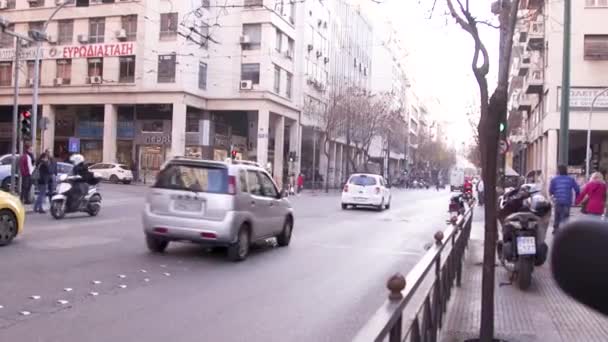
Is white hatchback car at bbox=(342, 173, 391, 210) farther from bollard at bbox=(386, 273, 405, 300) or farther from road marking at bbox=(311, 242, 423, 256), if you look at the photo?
bollard at bbox=(386, 273, 405, 300)

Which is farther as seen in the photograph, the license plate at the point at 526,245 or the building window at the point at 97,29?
the building window at the point at 97,29

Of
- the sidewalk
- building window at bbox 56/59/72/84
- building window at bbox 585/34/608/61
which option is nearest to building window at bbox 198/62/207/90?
building window at bbox 56/59/72/84

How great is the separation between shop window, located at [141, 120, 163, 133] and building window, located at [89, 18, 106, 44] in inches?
269

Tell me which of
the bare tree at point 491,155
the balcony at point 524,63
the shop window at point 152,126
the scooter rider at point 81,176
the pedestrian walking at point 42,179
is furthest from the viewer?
the shop window at point 152,126

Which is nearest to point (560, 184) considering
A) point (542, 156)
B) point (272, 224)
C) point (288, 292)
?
point (272, 224)

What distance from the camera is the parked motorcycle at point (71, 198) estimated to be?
52.6 ft

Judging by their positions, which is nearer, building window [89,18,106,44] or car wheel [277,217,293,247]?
car wheel [277,217,293,247]

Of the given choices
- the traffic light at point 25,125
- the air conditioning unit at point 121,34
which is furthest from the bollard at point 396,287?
the air conditioning unit at point 121,34

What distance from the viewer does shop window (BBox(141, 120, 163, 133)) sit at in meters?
45.8

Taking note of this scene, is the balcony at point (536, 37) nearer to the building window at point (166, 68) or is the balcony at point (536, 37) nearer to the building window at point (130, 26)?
the building window at point (166, 68)

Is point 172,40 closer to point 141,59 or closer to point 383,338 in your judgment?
point 141,59

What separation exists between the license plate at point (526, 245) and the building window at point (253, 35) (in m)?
38.5

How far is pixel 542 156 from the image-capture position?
37.2m

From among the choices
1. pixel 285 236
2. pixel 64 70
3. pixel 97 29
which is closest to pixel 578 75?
pixel 285 236
